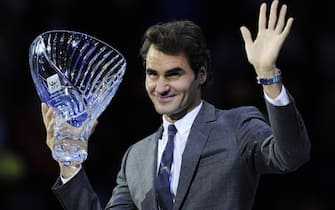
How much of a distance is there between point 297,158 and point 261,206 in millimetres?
2568

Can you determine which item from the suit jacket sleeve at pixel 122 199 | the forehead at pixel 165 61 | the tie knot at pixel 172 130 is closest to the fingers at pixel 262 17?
the forehead at pixel 165 61

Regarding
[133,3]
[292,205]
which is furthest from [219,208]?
[133,3]

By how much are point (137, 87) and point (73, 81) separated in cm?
254

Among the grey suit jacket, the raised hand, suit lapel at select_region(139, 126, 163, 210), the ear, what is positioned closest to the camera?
Result: the raised hand

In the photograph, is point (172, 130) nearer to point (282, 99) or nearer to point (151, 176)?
point (151, 176)

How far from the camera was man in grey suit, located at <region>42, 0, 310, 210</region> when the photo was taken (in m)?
2.78

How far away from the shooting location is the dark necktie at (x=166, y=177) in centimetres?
282

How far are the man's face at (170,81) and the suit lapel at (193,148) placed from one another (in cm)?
7

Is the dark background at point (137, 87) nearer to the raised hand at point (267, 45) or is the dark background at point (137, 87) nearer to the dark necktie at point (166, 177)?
the dark necktie at point (166, 177)

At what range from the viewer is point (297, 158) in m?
2.60

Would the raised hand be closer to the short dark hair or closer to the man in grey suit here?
the man in grey suit

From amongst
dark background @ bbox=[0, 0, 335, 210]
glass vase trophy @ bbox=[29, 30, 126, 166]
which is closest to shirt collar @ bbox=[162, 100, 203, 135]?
glass vase trophy @ bbox=[29, 30, 126, 166]

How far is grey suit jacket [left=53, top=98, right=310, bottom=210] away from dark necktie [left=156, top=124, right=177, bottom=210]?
25 millimetres

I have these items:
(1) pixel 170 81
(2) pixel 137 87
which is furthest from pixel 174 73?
(2) pixel 137 87
